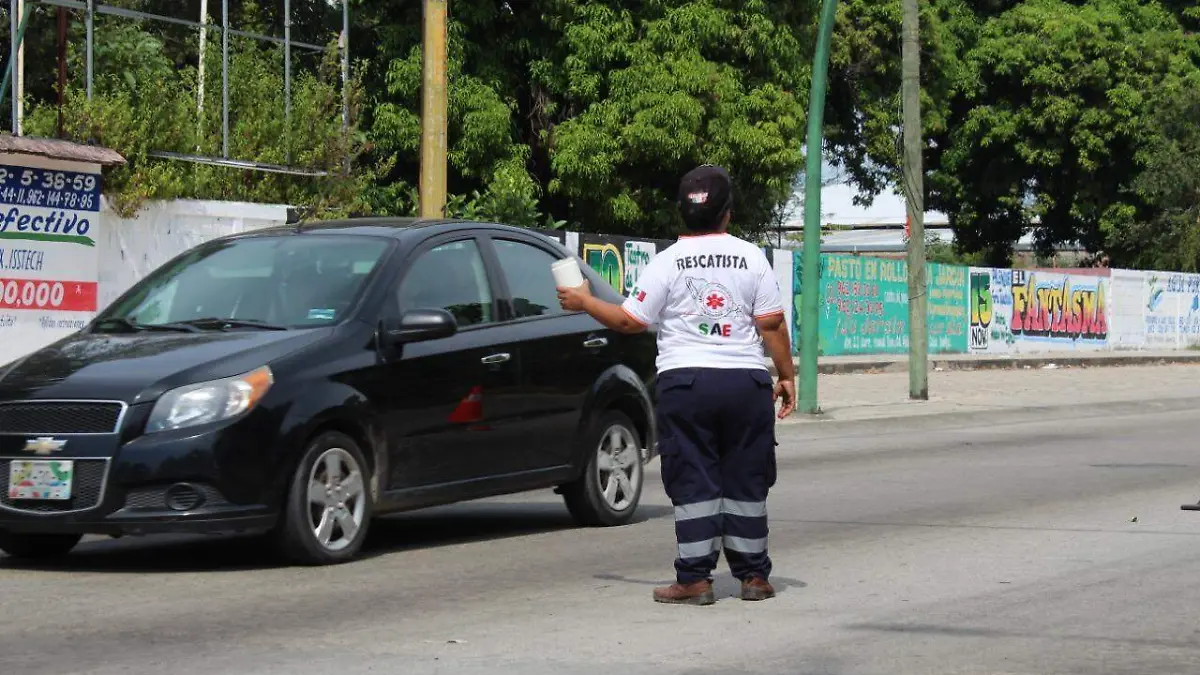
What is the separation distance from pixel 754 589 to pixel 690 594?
0.98ft

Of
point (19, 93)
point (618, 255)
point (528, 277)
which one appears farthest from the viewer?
point (618, 255)

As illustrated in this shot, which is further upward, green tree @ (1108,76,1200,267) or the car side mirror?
green tree @ (1108,76,1200,267)

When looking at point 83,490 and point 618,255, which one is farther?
point 618,255

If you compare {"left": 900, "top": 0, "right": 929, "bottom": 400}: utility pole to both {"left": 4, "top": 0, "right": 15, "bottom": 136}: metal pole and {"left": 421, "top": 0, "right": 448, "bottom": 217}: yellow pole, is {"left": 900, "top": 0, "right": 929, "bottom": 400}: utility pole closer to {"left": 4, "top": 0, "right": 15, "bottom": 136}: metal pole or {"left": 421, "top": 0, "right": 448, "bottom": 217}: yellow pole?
{"left": 421, "top": 0, "right": 448, "bottom": 217}: yellow pole

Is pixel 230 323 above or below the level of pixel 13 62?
below

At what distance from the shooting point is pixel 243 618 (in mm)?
7152

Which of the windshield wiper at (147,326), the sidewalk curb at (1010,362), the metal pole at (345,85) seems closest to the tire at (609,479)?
the windshield wiper at (147,326)

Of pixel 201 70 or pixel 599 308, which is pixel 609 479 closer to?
pixel 599 308

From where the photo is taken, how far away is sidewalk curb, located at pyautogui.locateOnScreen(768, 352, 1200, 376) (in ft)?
103

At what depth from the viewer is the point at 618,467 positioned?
414 inches

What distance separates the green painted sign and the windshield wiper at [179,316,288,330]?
2317cm

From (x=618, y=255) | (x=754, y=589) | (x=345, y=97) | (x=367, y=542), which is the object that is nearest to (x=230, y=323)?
(x=367, y=542)

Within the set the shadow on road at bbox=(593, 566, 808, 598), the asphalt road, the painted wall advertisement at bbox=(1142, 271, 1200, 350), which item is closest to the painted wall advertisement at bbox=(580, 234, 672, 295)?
the asphalt road

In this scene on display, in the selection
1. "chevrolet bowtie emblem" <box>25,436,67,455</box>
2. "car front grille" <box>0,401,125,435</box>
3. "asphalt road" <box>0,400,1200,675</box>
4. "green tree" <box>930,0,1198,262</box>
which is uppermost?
"green tree" <box>930,0,1198,262</box>
